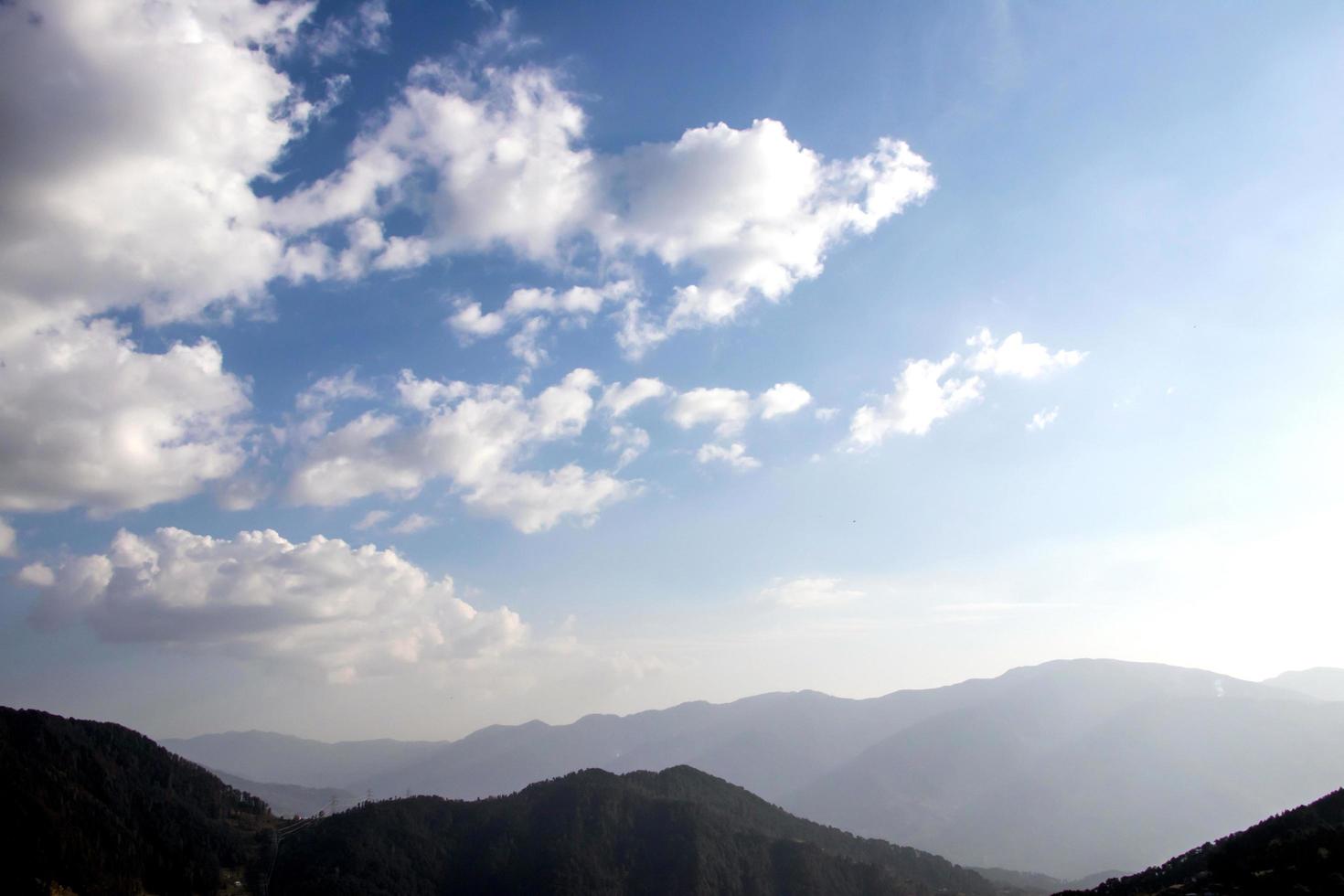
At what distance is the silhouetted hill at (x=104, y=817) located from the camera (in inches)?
4914

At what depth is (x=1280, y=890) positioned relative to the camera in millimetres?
53938

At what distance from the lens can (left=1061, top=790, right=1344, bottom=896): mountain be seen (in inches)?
2159

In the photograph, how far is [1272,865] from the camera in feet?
206

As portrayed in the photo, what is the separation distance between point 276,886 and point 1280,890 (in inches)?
7220

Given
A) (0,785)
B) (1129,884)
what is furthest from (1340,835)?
(0,785)

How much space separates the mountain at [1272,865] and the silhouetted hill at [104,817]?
482 ft

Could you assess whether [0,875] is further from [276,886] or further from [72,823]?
[276,886]

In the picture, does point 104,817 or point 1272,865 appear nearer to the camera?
point 1272,865

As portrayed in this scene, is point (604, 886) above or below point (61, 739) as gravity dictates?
below

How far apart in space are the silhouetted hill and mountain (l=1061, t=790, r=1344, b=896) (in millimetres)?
146872

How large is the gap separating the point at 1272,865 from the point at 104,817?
594 ft

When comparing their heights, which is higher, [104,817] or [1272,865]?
[1272,865]

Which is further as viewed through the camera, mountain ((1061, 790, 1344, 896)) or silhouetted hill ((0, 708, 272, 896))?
silhouetted hill ((0, 708, 272, 896))

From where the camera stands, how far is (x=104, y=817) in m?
147
